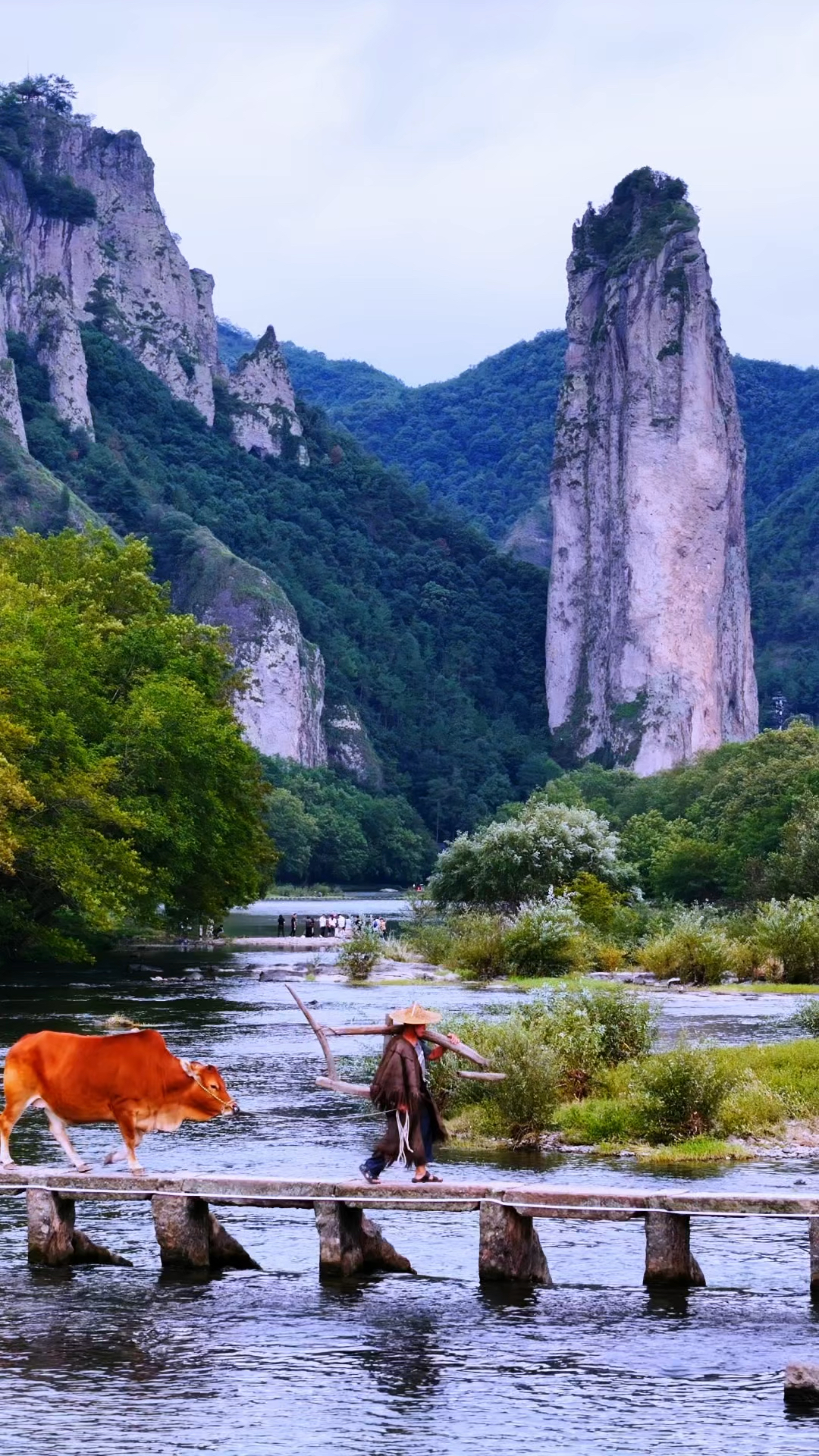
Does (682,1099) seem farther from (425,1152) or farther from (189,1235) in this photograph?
(189,1235)

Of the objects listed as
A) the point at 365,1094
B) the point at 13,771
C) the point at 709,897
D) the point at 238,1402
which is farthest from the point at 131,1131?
the point at 709,897

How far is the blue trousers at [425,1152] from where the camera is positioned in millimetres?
15336

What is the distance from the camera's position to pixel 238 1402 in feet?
41.3

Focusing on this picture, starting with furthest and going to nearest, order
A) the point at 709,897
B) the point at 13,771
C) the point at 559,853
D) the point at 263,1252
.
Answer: the point at 709,897, the point at 559,853, the point at 13,771, the point at 263,1252

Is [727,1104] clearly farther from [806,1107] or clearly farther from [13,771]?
[13,771]

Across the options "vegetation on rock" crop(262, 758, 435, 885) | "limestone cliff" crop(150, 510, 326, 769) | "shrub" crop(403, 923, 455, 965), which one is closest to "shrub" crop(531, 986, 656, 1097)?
"shrub" crop(403, 923, 455, 965)

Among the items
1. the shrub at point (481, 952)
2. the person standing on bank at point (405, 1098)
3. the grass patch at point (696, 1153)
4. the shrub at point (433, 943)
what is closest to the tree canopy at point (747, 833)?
the shrub at point (433, 943)

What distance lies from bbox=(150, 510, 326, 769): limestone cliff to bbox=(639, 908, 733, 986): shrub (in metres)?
132

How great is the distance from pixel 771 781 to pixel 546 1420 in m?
73.1

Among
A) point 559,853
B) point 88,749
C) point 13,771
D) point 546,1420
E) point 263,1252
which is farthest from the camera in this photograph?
point 559,853

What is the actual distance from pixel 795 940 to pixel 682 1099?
25358 mm

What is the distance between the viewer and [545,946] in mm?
50875

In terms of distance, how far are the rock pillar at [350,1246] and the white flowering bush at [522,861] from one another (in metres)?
45.6

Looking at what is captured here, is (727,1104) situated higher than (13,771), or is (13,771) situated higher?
(13,771)
